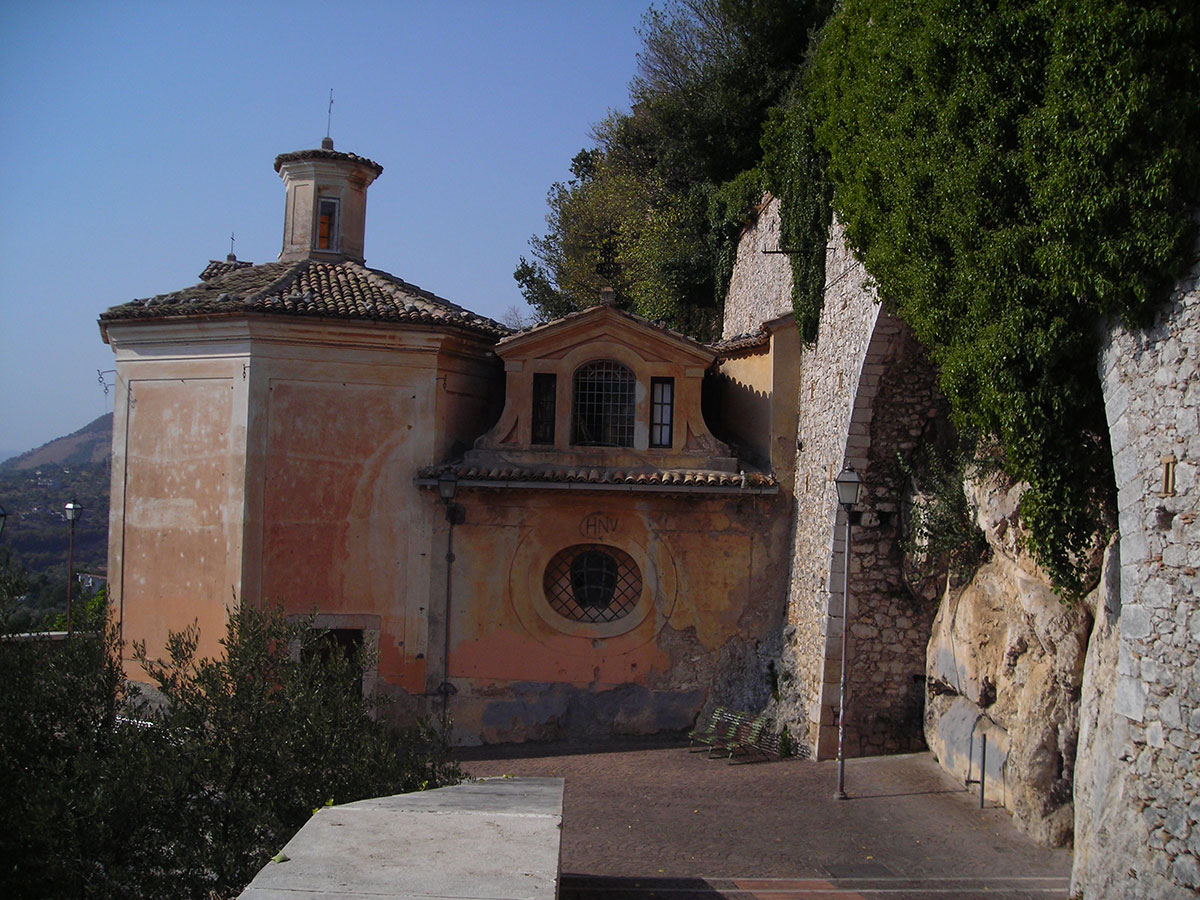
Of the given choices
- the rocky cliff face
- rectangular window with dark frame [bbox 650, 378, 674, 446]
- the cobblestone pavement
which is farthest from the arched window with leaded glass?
the rocky cliff face

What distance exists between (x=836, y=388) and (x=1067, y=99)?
6463 millimetres

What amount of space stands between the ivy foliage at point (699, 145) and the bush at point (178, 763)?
15.0 m

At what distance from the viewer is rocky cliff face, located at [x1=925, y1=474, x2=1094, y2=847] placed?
10344mm

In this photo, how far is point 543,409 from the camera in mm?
16891

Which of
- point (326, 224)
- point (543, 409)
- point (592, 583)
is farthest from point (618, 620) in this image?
point (326, 224)

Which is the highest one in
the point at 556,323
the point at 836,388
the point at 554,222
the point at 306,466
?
the point at 554,222

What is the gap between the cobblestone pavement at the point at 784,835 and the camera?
372 inches

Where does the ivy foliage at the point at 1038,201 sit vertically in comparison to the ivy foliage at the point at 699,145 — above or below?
below

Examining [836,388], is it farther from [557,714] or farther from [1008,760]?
[557,714]

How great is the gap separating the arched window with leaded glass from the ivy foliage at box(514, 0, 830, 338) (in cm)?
587

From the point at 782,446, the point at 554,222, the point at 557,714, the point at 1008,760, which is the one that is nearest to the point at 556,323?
the point at 782,446

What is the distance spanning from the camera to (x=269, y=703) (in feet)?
26.5

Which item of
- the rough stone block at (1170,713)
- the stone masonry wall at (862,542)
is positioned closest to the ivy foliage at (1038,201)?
the rough stone block at (1170,713)

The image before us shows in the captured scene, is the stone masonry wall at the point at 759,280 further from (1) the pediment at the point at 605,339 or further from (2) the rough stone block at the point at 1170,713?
(2) the rough stone block at the point at 1170,713
